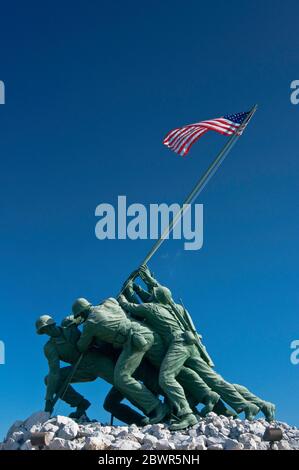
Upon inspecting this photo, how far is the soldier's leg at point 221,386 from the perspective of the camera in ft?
58.1

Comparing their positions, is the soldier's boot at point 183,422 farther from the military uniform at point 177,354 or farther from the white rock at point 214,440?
the white rock at point 214,440

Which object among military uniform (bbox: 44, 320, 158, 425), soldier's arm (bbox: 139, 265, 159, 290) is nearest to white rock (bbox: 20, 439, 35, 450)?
military uniform (bbox: 44, 320, 158, 425)

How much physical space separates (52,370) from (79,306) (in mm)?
1963

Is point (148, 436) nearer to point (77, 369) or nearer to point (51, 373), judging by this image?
point (77, 369)

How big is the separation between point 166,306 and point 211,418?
12.4 feet

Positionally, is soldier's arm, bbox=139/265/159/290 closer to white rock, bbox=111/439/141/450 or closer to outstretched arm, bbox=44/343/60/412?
outstretched arm, bbox=44/343/60/412

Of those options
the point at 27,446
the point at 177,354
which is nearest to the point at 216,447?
the point at 177,354

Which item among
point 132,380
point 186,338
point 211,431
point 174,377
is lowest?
point 211,431

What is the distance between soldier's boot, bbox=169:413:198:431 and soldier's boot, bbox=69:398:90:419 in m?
2.94

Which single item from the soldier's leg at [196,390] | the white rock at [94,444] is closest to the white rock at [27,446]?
the white rock at [94,444]

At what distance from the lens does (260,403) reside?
60.3ft
